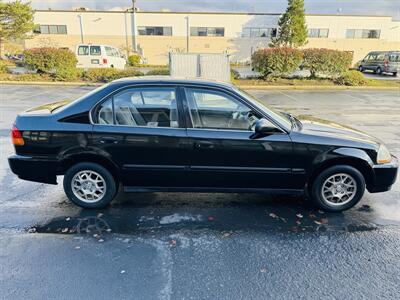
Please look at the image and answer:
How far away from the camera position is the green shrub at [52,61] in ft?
53.7

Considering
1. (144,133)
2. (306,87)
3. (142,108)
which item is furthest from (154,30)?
(144,133)

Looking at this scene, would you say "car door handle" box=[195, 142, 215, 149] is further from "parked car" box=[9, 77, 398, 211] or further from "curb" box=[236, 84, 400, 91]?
"curb" box=[236, 84, 400, 91]

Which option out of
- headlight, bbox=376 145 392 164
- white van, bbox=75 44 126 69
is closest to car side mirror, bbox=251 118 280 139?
headlight, bbox=376 145 392 164

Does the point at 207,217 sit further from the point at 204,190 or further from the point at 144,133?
the point at 144,133

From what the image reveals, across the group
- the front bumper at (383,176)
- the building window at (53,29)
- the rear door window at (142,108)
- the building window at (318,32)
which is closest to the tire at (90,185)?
the rear door window at (142,108)

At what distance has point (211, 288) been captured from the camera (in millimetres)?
2527

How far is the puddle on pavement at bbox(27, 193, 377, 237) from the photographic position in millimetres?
3418

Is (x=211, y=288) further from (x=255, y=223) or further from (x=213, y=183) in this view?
(x=213, y=183)

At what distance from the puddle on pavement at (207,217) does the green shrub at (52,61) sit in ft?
48.0

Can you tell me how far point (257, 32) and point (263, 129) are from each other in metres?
36.4

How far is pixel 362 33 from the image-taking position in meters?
36.6

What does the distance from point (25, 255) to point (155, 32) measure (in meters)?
36.6

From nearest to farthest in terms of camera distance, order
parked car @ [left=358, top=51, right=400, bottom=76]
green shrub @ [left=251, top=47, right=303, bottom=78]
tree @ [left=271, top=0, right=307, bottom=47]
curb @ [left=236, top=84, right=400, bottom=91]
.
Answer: curb @ [left=236, top=84, right=400, bottom=91] → green shrub @ [left=251, top=47, right=303, bottom=78] → parked car @ [left=358, top=51, right=400, bottom=76] → tree @ [left=271, top=0, right=307, bottom=47]

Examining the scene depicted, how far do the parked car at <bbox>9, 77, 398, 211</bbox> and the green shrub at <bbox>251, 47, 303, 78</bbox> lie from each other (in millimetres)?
13766
